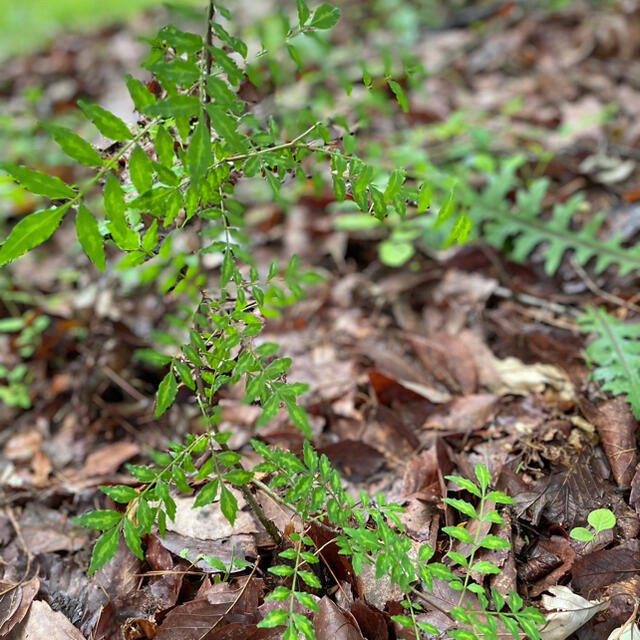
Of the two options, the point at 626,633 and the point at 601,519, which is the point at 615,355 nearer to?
the point at 601,519

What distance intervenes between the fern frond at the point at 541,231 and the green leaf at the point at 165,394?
2067mm

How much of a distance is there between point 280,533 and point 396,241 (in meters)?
1.80

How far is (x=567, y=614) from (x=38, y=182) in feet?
5.11

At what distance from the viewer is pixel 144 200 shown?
113 cm

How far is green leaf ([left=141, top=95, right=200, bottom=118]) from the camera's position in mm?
985

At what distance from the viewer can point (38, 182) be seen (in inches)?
→ 38.7

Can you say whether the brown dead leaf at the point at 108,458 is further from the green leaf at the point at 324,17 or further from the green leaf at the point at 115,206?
the green leaf at the point at 324,17

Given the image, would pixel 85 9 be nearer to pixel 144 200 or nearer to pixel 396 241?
pixel 396 241

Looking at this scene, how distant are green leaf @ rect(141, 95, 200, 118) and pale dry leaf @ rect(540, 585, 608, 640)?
1452mm

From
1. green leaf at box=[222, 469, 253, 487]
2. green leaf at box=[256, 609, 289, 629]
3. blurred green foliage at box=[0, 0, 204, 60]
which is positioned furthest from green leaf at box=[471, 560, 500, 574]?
blurred green foliage at box=[0, 0, 204, 60]

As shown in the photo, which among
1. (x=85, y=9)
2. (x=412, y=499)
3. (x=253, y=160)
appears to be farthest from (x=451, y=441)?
(x=85, y=9)

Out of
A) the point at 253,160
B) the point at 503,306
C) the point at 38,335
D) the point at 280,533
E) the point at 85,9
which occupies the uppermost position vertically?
the point at 85,9

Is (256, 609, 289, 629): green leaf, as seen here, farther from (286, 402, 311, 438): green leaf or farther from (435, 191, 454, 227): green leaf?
(435, 191, 454, 227): green leaf

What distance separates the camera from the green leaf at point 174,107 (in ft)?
3.23
